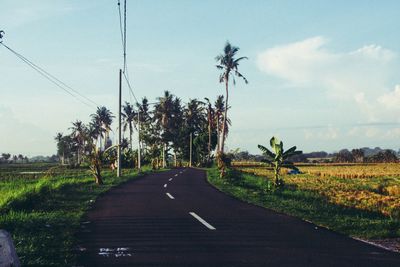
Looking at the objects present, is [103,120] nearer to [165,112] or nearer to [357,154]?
[165,112]

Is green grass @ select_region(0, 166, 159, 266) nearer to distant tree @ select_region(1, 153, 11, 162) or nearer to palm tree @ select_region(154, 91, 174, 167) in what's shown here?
palm tree @ select_region(154, 91, 174, 167)

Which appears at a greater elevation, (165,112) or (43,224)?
(165,112)

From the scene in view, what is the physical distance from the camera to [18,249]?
645 centimetres

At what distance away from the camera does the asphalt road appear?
6004mm

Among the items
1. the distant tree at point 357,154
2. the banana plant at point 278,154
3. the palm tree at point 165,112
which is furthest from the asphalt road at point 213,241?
the distant tree at point 357,154

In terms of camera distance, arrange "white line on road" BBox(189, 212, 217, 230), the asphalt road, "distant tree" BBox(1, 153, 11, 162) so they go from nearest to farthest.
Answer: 1. the asphalt road
2. "white line on road" BBox(189, 212, 217, 230)
3. "distant tree" BBox(1, 153, 11, 162)

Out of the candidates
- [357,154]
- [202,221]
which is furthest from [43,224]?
[357,154]

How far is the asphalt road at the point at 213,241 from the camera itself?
19.7 feet

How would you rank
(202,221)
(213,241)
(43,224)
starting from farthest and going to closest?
(202,221) → (43,224) → (213,241)

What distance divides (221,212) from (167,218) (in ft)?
6.17

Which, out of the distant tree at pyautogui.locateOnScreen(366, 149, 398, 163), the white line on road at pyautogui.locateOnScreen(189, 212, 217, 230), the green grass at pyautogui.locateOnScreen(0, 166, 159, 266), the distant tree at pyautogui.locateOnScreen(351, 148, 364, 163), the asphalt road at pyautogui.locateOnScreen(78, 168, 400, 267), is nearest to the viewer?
the asphalt road at pyautogui.locateOnScreen(78, 168, 400, 267)

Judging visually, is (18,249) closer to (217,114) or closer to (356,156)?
(217,114)

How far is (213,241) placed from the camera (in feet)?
24.1

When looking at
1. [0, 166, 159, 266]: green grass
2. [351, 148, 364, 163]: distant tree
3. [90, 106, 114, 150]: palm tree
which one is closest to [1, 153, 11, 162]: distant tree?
[90, 106, 114, 150]: palm tree
